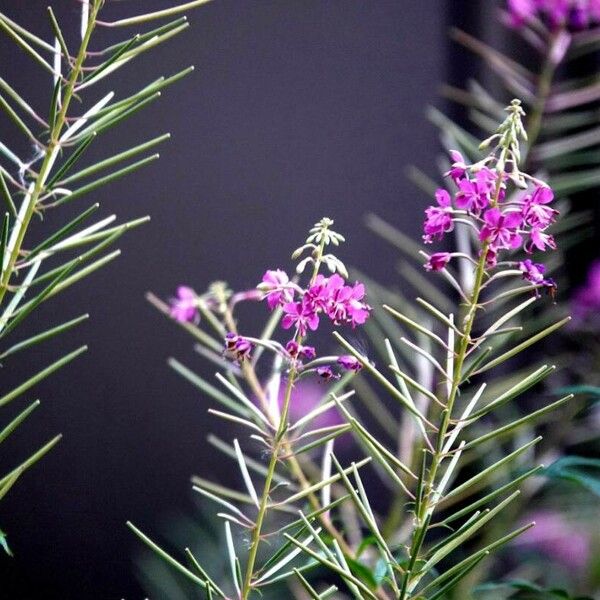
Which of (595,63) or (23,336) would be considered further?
(595,63)

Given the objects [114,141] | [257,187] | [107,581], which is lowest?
[107,581]

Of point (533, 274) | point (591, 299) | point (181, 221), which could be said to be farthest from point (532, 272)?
point (181, 221)

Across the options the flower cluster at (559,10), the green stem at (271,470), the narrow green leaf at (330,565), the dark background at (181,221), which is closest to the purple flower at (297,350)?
the green stem at (271,470)

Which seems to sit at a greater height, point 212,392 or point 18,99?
point 18,99

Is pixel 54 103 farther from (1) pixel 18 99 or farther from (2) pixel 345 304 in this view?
(2) pixel 345 304

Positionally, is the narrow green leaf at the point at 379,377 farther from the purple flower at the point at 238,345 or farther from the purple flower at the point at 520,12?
the purple flower at the point at 520,12

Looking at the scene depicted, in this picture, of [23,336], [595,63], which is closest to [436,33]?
[595,63]

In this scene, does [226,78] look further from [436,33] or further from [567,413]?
[567,413]

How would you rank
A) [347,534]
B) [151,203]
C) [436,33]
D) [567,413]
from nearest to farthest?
[347,534]
[567,413]
[151,203]
[436,33]
